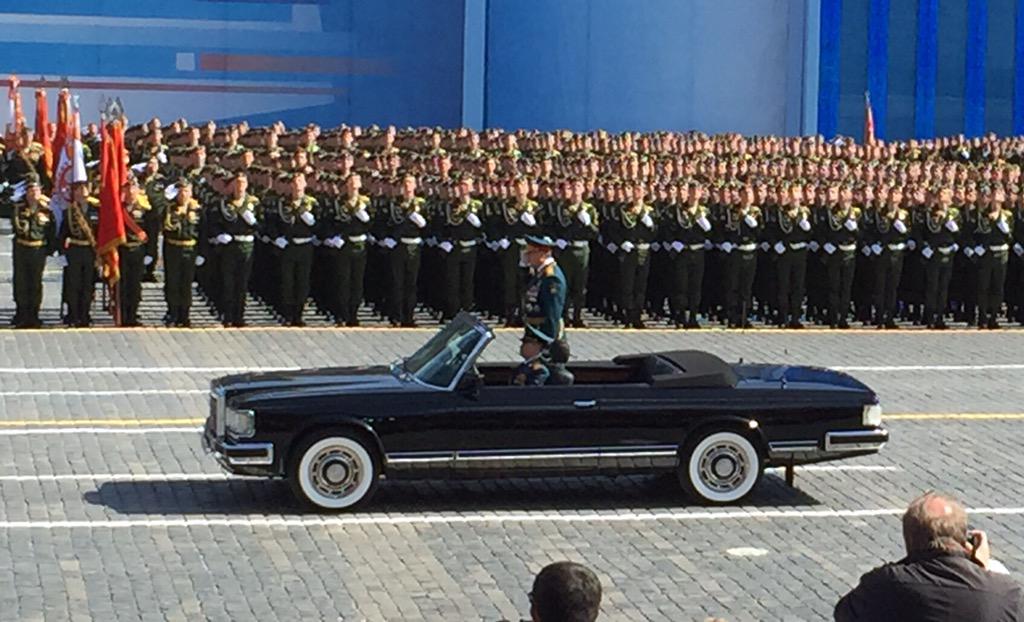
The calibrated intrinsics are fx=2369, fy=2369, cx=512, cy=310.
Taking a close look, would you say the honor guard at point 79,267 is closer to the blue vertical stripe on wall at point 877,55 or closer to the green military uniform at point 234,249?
the green military uniform at point 234,249

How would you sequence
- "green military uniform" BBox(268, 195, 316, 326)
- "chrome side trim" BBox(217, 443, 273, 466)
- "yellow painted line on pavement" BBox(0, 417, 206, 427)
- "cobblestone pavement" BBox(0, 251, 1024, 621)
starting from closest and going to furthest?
1. "cobblestone pavement" BBox(0, 251, 1024, 621)
2. "chrome side trim" BBox(217, 443, 273, 466)
3. "yellow painted line on pavement" BBox(0, 417, 206, 427)
4. "green military uniform" BBox(268, 195, 316, 326)

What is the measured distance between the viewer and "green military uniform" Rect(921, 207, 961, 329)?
25.1 metres

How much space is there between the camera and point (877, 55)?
4834 cm

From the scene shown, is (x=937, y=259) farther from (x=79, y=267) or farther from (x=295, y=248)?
(x=79, y=267)

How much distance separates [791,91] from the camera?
151 ft

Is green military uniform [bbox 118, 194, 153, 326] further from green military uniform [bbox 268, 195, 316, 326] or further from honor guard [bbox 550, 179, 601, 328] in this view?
honor guard [bbox 550, 179, 601, 328]

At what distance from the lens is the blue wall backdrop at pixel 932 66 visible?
158 ft

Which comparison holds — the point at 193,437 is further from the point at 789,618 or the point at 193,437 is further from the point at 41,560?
the point at 789,618

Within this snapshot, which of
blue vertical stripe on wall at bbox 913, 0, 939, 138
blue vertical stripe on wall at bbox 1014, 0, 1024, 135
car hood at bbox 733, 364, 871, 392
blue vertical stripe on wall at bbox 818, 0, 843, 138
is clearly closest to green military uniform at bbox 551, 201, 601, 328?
car hood at bbox 733, 364, 871, 392

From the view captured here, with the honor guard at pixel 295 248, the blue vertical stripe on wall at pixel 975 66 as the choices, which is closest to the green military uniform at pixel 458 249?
the honor guard at pixel 295 248

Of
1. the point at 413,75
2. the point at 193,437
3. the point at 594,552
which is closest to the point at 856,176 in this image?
the point at 193,437

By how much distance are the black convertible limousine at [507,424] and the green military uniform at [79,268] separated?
8.90m

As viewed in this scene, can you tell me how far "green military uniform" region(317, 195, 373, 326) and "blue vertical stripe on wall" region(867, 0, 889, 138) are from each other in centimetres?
2623

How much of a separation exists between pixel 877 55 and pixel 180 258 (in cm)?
2763
